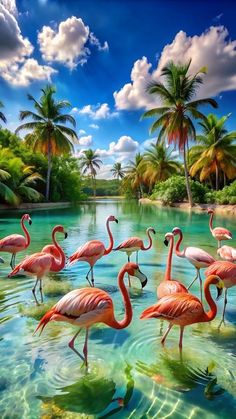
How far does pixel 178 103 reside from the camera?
79.4 ft

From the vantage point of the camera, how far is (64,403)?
8.87ft

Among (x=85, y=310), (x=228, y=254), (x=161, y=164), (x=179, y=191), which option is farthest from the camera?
(x=161, y=164)

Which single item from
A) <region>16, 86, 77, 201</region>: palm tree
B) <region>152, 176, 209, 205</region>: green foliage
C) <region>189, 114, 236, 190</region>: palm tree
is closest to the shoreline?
<region>152, 176, 209, 205</region>: green foliage

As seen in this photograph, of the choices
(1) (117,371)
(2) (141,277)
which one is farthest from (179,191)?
(1) (117,371)

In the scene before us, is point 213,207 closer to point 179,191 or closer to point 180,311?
point 179,191

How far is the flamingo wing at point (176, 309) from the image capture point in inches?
128

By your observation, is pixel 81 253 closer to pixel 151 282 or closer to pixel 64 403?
pixel 151 282

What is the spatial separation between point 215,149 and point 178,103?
6.49 metres

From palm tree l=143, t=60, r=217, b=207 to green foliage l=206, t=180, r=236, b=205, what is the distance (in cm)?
512

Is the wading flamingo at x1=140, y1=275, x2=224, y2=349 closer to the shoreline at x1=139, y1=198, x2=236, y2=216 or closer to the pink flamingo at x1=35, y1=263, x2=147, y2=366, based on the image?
the pink flamingo at x1=35, y1=263, x2=147, y2=366

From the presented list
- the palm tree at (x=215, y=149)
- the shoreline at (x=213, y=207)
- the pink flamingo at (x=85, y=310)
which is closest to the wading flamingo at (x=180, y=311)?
the pink flamingo at (x=85, y=310)

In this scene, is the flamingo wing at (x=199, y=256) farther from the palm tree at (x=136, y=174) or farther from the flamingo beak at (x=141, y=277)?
the palm tree at (x=136, y=174)

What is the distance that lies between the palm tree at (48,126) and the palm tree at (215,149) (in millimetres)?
13127

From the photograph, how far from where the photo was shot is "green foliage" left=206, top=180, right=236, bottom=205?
24.1 m
